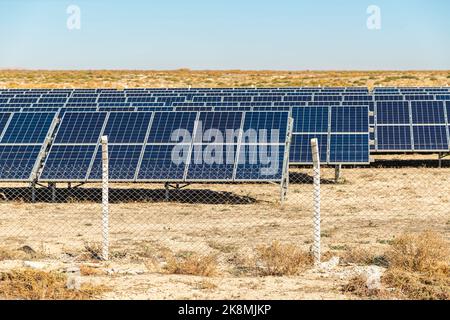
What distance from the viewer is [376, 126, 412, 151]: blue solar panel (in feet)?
83.0

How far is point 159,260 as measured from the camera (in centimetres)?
1259

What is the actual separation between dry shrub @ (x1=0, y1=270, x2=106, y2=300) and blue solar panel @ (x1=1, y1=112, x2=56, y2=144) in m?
10.5

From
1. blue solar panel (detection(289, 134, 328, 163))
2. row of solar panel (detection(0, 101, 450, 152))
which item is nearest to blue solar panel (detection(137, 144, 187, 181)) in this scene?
row of solar panel (detection(0, 101, 450, 152))

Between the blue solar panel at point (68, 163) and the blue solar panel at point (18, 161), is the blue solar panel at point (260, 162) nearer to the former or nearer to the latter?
the blue solar panel at point (68, 163)

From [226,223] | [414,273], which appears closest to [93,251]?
[226,223]

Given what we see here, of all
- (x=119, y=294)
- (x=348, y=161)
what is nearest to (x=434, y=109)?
(x=348, y=161)

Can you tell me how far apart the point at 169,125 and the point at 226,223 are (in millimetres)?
5031

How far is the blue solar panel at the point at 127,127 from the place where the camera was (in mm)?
20328

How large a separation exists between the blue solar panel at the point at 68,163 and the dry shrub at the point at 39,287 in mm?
8451

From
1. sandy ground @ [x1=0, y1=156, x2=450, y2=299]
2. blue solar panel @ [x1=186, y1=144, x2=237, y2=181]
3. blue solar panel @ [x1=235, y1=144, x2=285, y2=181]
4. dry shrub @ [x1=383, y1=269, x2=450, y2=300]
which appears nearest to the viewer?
dry shrub @ [x1=383, y1=269, x2=450, y2=300]

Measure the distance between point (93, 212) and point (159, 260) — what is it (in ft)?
19.6

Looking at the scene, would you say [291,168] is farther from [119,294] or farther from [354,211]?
[119,294]

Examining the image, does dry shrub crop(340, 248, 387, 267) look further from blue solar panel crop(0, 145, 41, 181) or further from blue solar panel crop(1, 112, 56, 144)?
blue solar panel crop(1, 112, 56, 144)
